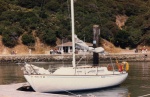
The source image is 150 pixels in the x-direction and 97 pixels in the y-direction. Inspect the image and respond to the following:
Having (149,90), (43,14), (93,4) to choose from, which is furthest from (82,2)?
(149,90)

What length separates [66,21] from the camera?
78000mm

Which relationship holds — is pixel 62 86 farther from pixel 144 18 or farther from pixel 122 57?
pixel 144 18

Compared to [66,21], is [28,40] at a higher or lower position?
lower

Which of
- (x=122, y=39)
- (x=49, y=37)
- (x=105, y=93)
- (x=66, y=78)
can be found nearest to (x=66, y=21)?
(x=49, y=37)

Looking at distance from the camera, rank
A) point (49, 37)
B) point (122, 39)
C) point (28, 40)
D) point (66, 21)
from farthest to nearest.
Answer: point (66, 21) < point (122, 39) < point (49, 37) < point (28, 40)

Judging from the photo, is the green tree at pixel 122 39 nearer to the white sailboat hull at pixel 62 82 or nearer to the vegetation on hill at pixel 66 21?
the vegetation on hill at pixel 66 21

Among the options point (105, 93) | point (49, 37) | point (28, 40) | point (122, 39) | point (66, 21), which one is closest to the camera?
point (105, 93)

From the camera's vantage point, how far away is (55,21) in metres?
78.6

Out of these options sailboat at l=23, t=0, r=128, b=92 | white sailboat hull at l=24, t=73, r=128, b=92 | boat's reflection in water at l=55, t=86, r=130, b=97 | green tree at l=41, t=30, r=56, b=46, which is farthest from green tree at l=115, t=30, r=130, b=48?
white sailboat hull at l=24, t=73, r=128, b=92

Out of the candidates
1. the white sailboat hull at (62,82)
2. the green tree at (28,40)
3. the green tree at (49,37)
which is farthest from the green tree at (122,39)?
the white sailboat hull at (62,82)

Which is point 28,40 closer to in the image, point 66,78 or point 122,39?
point 122,39

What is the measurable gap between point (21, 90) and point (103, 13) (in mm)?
63814

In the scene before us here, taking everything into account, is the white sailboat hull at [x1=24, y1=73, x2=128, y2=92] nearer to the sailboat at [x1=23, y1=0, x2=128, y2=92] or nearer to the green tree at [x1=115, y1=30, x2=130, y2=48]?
the sailboat at [x1=23, y1=0, x2=128, y2=92]

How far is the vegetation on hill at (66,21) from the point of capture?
7181 centimetres
